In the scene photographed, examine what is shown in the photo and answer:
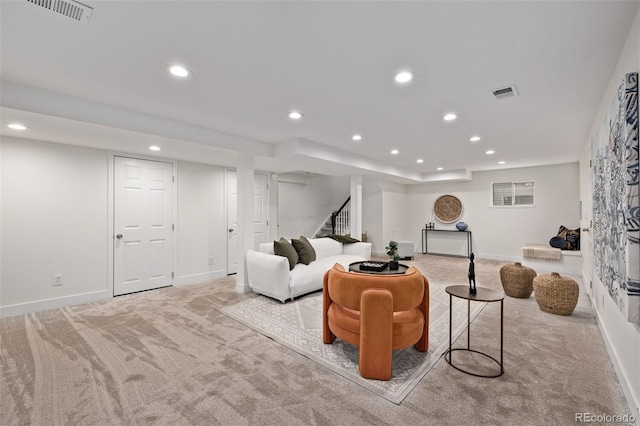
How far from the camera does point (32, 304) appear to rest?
362cm

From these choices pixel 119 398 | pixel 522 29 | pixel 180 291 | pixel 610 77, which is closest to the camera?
pixel 522 29

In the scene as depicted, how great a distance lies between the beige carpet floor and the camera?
178 cm

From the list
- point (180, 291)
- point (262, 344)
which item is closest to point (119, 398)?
point (262, 344)

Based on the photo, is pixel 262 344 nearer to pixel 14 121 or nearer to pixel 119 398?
pixel 119 398

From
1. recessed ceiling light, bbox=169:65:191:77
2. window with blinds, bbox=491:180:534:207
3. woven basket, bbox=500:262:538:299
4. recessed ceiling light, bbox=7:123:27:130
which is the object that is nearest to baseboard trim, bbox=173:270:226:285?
recessed ceiling light, bbox=7:123:27:130

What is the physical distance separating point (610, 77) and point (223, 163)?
509 cm

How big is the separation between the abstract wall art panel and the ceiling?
50 cm

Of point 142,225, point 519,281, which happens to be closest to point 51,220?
point 142,225

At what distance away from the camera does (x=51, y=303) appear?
3754mm

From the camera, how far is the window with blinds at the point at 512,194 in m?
6.91

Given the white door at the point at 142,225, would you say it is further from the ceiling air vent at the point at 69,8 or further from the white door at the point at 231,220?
the ceiling air vent at the point at 69,8

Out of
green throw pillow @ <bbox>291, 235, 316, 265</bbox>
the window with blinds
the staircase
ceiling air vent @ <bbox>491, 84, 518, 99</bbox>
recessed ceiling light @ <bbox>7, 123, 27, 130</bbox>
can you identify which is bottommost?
green throw pillow @ <bbox>291, 235, 316, 265</bbox>

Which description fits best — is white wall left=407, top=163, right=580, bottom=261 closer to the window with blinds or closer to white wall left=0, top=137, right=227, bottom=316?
the window with blinds

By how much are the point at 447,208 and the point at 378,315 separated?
6843 millimetres
